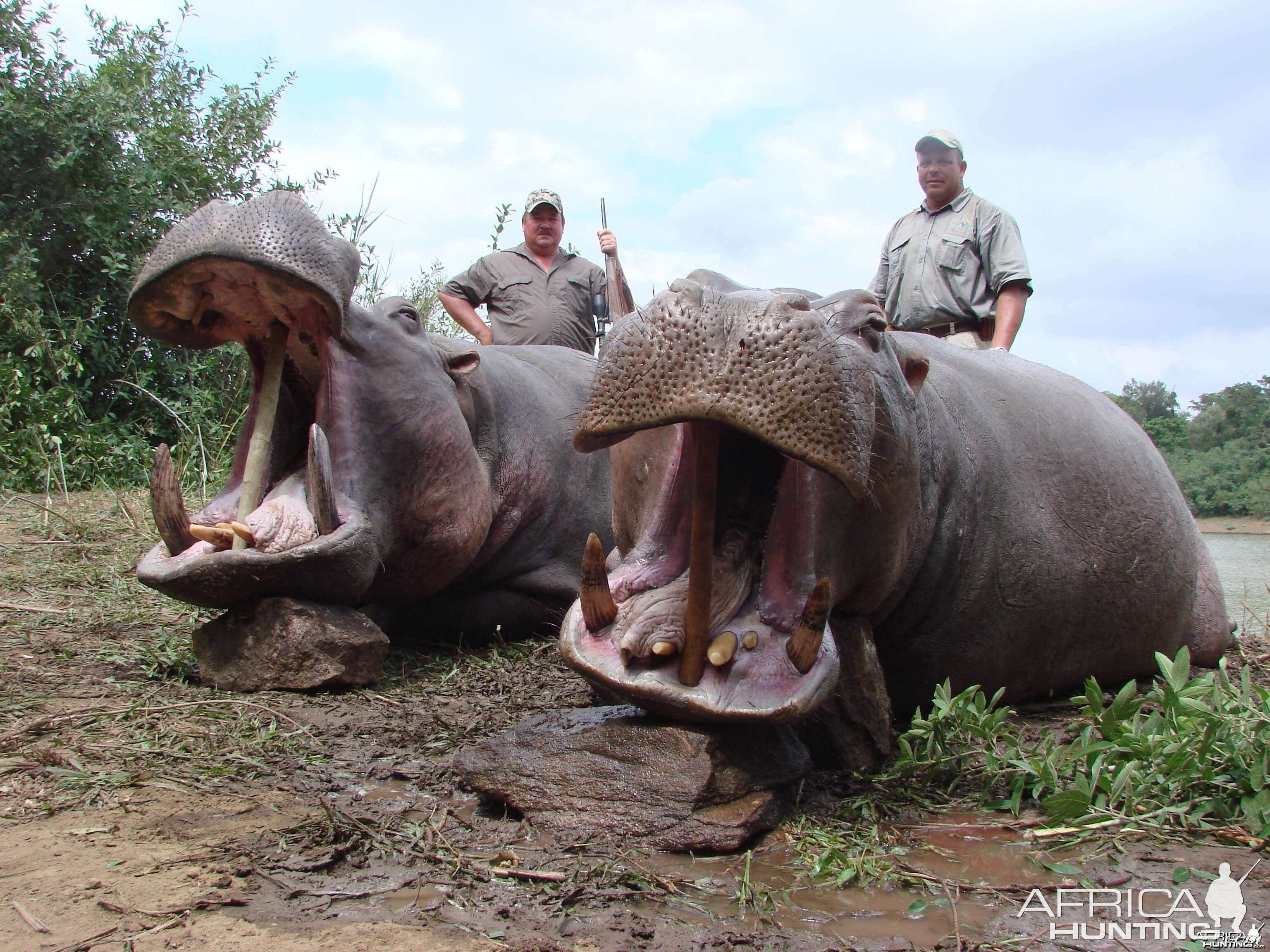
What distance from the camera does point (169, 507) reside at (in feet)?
10.3

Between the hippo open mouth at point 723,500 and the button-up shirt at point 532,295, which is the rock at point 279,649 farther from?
the button-up shirt at point 532,295

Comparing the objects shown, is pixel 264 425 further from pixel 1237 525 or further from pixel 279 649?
pixel 1237 525

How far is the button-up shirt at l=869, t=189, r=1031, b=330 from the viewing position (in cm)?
476

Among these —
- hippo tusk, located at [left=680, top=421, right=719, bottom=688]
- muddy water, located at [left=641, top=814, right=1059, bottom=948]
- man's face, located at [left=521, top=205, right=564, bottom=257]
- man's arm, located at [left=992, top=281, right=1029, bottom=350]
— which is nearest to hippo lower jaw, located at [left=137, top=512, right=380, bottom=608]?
hippo tusk, located at [left=680, top=421, right=719, bottom=688]

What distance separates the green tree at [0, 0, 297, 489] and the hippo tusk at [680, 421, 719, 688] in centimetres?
578

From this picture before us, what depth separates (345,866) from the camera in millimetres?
1839

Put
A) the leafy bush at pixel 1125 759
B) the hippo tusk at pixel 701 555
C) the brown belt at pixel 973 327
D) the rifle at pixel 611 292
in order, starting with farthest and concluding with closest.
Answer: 1. the rifle at pixel 611 292
2. the brown belt at pixel 973 327
3. the leafy bush at pixel 1125 759
4. the hippo tusk at pixel 701 555

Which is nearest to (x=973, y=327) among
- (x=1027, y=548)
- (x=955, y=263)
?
(x=955, y=263)

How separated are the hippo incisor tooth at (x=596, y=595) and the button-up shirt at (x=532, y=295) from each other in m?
4.74

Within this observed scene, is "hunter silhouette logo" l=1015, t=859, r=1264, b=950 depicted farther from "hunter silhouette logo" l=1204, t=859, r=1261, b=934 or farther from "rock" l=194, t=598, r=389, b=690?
"rock" l=194, t=598, r=389, b=690

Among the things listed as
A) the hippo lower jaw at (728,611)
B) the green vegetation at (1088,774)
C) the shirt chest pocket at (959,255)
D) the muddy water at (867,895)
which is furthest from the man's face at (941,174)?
the muddy water at (867,895)

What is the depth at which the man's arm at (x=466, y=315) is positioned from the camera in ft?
22.5

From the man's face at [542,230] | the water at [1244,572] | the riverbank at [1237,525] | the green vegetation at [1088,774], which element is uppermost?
the man's face at [542,230]

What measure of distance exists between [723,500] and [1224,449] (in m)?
13.5
